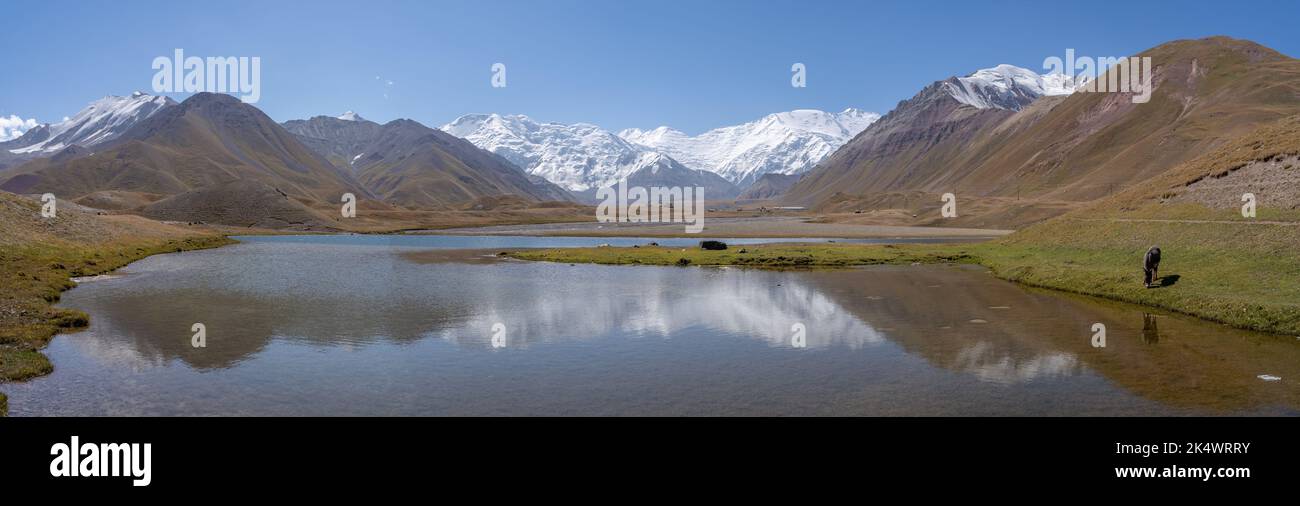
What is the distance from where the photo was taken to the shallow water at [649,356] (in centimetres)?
2155

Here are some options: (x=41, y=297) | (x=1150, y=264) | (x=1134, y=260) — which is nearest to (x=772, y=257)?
(x=1134, y=260)

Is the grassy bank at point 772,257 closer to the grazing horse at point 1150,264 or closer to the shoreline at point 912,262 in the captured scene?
the shoreline at point 912,262

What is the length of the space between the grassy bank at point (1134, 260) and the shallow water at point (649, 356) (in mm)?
2472

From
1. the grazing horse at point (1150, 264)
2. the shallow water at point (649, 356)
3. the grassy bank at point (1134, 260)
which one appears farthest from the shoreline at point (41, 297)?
the grazing horse at point (1150, 264)

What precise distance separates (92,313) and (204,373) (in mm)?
21626

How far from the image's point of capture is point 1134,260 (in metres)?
55.6

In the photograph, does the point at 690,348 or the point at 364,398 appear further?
the point at 690,348

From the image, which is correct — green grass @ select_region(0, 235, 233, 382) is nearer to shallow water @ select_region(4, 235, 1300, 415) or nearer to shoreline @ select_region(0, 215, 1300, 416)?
shoreline @ select_region(0, 215, 1300, 416)

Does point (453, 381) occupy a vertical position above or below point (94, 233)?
below

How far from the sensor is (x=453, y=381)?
80.2 feet
